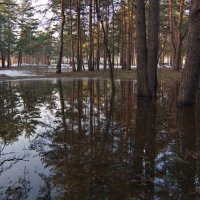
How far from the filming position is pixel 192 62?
9594 millimetres

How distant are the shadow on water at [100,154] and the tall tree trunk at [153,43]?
3044mm

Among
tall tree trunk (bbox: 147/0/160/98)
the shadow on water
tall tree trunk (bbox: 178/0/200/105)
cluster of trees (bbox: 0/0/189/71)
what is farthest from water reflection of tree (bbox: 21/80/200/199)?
cluster of trees (bbox: 0/0/189/71)

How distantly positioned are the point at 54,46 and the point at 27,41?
19.3 metres

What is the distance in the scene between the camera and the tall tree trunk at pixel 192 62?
9.20 m

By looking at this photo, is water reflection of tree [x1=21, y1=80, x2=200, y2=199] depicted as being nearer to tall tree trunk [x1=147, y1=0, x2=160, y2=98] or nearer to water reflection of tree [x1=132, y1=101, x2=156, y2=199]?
water reflection of tree [x1=132, y1=101, x2=156, y2=199]

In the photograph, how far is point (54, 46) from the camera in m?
80.1

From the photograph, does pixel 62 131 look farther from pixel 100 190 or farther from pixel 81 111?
pixel 100 190

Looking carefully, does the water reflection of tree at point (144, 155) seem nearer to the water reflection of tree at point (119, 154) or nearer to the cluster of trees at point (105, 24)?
the water reflection of tree at point (119, 154)

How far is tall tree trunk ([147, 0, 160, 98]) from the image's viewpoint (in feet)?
38.3

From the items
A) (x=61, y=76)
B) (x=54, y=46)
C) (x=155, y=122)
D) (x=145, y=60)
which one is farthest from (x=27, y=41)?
(x=155, y=122)

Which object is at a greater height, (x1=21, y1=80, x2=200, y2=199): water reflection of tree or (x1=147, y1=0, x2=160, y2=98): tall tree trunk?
(x1=147, y1=0, x2=160, y2=98): tall tree trunk

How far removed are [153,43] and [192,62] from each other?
2.79 meters

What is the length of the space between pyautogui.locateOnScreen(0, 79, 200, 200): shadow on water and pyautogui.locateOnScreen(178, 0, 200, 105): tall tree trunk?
0.79m

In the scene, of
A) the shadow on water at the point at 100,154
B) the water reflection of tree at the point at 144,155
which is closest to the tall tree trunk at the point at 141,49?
the shadow on water at the point at 100,154
